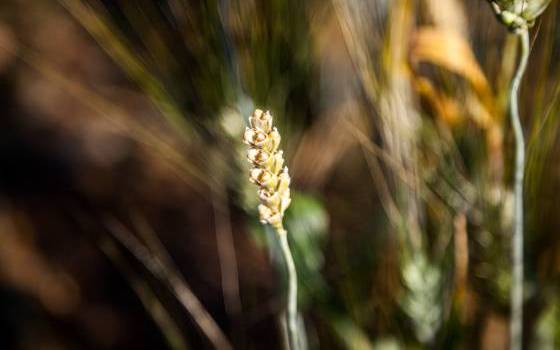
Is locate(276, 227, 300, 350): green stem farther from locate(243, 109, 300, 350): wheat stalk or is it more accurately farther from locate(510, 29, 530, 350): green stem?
locate(510, 29, 530, 350): green stem

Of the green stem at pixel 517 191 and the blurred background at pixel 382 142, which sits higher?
the blurred background at pixel 382 142

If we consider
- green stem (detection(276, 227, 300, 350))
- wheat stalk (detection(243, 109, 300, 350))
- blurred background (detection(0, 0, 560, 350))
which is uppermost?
blurred background (detection(0, 0, 560, 350))

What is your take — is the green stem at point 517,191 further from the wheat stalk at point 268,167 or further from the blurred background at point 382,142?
the wheat stalk at point 268,167

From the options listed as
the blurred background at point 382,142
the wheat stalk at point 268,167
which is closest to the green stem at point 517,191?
the blurred background at point 382,142

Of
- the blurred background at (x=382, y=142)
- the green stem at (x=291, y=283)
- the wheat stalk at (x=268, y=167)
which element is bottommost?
the green stem at (x=291, y=283)

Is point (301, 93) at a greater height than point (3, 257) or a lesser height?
lesser

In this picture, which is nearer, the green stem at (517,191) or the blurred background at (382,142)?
the green stem at (517,191)

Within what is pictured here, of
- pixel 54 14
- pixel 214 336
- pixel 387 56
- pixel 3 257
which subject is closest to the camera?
pixel 387 56

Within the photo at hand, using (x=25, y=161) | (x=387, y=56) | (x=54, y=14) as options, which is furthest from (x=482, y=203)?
(x=54, y=14)

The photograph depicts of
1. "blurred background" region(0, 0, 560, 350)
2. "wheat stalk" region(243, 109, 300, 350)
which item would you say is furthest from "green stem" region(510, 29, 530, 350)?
"wheat stalk" region(243, 109, 300, 350)

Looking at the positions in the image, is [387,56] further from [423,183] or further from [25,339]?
[25,339]

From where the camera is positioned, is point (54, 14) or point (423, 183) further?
point (54, 14)
